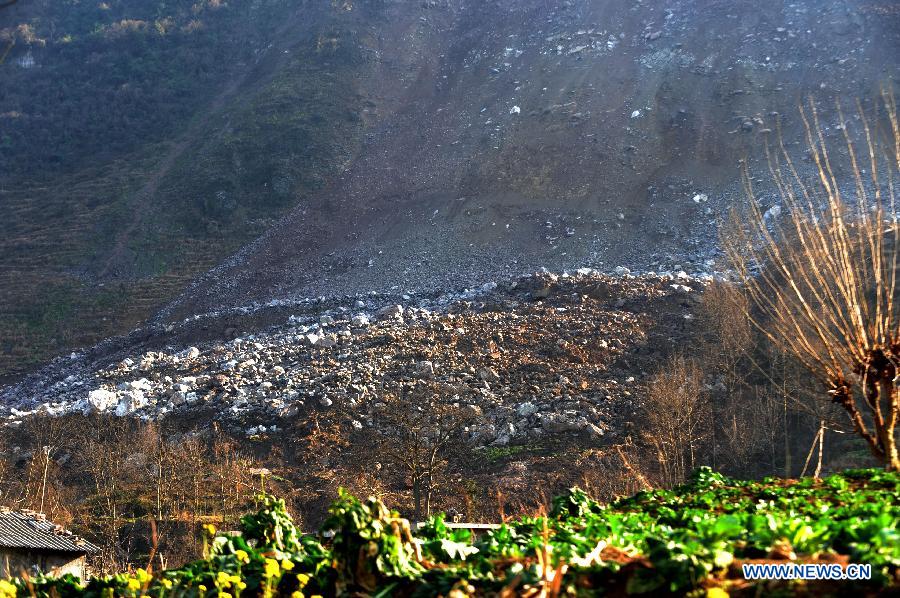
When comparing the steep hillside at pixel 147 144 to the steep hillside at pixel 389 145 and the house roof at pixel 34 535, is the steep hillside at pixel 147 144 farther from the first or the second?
the house roof at pixel 34 535

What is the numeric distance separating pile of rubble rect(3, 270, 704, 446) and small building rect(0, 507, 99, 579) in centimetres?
598

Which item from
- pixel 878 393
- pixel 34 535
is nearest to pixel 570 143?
pixel 34 535

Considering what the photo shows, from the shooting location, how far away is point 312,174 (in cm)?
3994

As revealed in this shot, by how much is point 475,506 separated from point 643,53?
32075 millimetres

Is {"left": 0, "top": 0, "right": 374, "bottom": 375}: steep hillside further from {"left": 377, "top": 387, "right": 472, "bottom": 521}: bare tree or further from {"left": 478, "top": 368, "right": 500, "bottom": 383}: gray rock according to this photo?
{"left": 478, "top": 368, "right": 500, "bottom": 383}: gray rock

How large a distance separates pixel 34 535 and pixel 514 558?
10.8m

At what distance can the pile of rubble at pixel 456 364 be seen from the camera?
1797 cm

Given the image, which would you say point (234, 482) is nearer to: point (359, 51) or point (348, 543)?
point (348, 543)

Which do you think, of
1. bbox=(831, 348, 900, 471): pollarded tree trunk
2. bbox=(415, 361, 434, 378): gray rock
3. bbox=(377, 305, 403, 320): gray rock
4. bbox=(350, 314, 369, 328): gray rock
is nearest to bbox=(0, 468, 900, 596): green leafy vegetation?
bbox=(831, 348, 900, 471): pollarded tree trunk

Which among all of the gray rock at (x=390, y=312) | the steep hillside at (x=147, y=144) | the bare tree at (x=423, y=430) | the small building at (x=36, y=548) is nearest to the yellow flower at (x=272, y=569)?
the small building at (x=36, y=548)

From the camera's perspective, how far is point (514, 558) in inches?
141

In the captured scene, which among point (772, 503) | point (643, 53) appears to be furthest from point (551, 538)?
point (643, 53)

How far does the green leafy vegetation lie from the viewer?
310cm

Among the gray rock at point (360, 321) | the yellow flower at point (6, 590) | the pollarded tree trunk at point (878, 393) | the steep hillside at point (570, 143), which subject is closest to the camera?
the yellow flower at point (6, 590)
